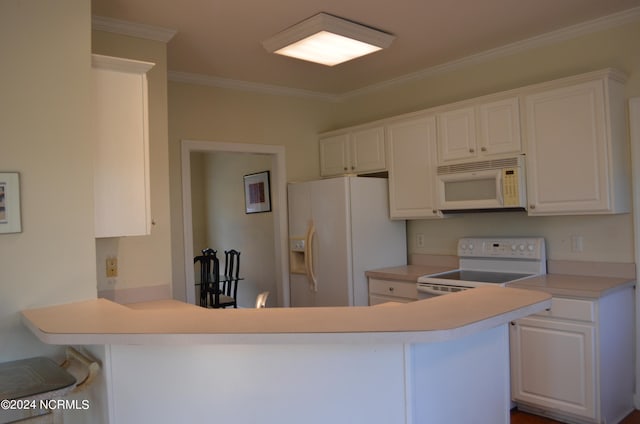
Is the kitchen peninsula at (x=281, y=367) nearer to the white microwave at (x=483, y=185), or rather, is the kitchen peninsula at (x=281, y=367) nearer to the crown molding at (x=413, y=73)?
the white microwave at (x=483, y=185)

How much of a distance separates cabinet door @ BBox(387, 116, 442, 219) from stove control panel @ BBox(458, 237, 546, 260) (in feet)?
1.16

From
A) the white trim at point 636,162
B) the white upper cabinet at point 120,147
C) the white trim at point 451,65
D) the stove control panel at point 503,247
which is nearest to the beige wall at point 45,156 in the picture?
the white upper cabinet at point 120,147

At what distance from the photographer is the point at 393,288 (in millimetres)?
3955

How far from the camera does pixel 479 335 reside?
190cm

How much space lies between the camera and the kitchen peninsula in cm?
156

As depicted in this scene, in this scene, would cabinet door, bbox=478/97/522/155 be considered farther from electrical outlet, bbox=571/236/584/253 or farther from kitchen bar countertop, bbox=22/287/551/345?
kitchen bar countertop, bbox=22/287/551/345

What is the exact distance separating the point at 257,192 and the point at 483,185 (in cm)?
307

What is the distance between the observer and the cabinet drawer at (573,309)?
2867 millimetres

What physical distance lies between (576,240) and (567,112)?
885 millimetres

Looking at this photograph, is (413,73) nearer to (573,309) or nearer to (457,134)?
(457,134)

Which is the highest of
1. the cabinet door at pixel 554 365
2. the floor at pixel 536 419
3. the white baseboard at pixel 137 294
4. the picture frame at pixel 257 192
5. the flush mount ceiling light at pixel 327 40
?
the flush mount ceiling light at pixel 327 40

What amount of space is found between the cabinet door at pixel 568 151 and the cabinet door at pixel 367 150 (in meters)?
1.35

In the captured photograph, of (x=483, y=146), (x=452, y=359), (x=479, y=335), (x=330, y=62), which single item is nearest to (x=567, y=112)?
(x=483, y=146)

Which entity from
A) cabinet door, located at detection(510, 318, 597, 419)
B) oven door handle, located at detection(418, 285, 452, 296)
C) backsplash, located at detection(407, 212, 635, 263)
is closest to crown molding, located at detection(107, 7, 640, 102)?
backsplash, located at detection(407, 212, 635, 263)
